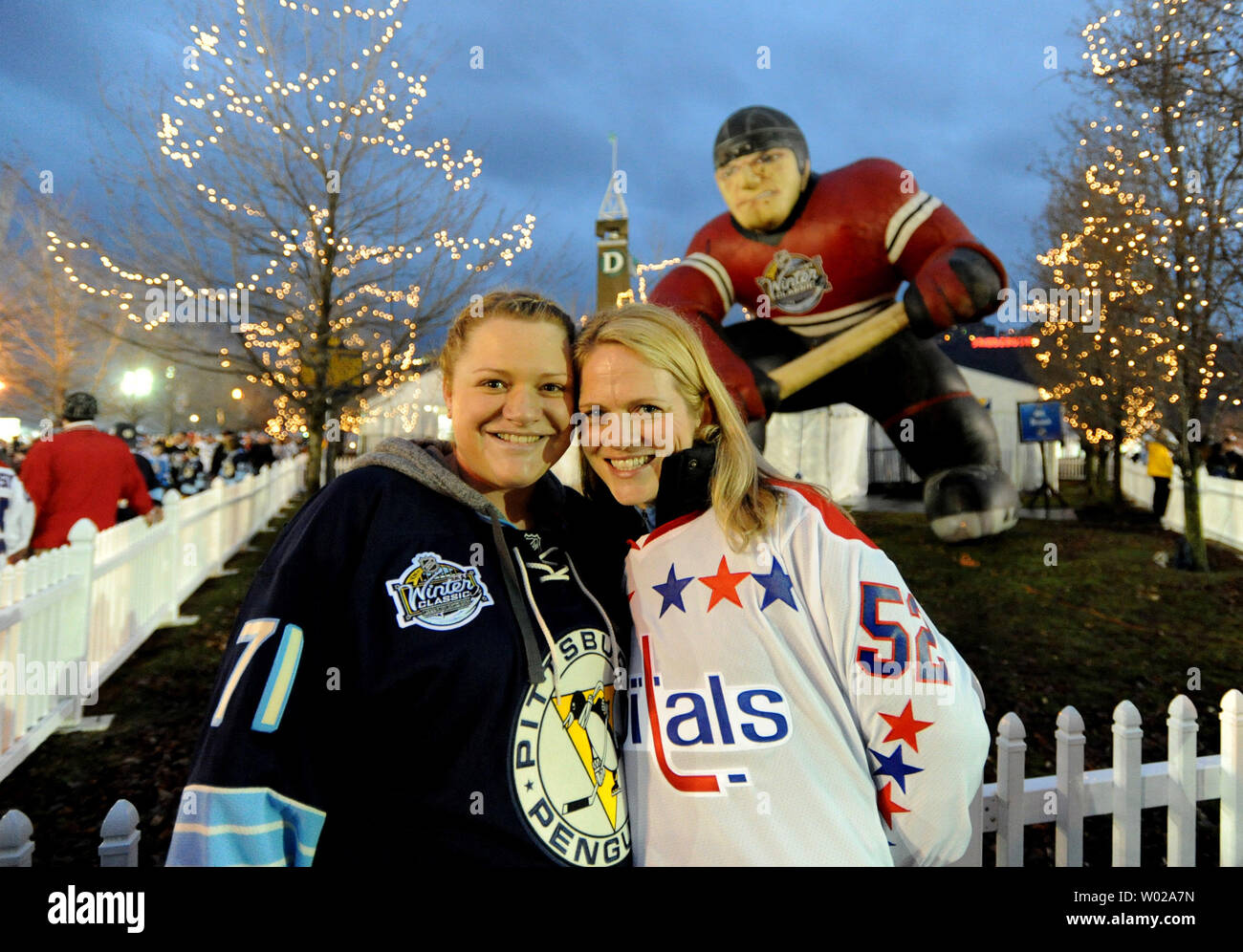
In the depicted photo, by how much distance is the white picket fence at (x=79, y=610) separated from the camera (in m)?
4.07

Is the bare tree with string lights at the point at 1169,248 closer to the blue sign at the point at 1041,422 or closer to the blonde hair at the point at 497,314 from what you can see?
the blue sign at the point at 1041,422

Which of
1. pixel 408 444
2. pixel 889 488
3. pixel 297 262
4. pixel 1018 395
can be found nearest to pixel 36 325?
pixel 297 262

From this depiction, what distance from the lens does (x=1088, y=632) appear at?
684cm

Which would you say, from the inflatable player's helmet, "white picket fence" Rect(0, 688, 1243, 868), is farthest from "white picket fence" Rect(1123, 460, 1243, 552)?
"white picket fence" Rect(0, 688, 1243, 868)

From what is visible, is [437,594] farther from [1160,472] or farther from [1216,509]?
[1160,472]

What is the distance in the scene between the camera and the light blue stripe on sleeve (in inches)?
50.4

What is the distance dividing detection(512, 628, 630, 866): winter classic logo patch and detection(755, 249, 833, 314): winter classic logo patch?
6.16 m

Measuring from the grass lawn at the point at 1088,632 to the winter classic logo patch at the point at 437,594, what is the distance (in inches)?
101

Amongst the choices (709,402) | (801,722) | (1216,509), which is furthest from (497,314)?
(1216,509)

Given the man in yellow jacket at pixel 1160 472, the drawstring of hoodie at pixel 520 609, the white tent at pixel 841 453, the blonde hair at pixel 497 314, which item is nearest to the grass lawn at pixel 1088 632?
the drawstring of hoodie at pixel 520 609

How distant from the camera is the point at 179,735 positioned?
15.4 feet

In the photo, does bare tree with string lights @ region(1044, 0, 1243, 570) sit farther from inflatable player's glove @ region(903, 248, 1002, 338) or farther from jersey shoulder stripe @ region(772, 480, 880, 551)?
jersey shoulder stripe @ region(772, 480, 880, 551)

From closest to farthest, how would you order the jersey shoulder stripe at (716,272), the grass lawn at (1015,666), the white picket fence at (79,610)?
the grass lawn at (1015,666), the white picket fence at (79,610), the jersey shoulder stripe at (716,272)
